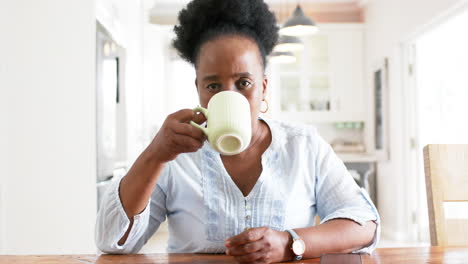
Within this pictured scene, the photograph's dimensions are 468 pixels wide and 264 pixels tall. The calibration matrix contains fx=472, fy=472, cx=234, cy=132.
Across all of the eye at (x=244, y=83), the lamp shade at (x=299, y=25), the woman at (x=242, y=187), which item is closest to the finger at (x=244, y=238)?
the woman at (x=242, y=187)

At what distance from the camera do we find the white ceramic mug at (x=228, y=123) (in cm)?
74

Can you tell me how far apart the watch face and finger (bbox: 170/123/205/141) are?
31cm

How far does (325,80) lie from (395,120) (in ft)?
4.82

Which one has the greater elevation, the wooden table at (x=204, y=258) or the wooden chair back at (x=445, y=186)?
the wooden chair back at (x=445, y=186)

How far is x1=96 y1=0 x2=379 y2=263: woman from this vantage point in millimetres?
959

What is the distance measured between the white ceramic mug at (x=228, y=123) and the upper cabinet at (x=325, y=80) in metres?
5.46

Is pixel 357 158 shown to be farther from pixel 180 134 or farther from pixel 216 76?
pixel 180 134

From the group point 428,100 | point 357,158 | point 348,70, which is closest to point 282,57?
point 428,100

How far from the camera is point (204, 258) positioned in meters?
0.95

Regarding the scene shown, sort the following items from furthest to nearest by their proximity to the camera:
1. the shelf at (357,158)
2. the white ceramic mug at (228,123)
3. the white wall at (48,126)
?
1. the shelf at (357,158)
2. the white wall at (48,126)
3. the white ceramic mug at (228,123)

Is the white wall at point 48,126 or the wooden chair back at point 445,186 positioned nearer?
the wooden chair back at point 445,186

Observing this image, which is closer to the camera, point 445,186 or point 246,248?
point 246,248

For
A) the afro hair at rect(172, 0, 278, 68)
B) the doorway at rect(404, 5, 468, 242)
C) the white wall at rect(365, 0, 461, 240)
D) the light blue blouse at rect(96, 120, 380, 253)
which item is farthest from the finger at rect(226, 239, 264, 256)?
the doorway at rect(404, 5, 468, 242)

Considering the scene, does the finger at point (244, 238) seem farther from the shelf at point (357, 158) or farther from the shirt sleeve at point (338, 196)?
the shelf at point (357, 158)
